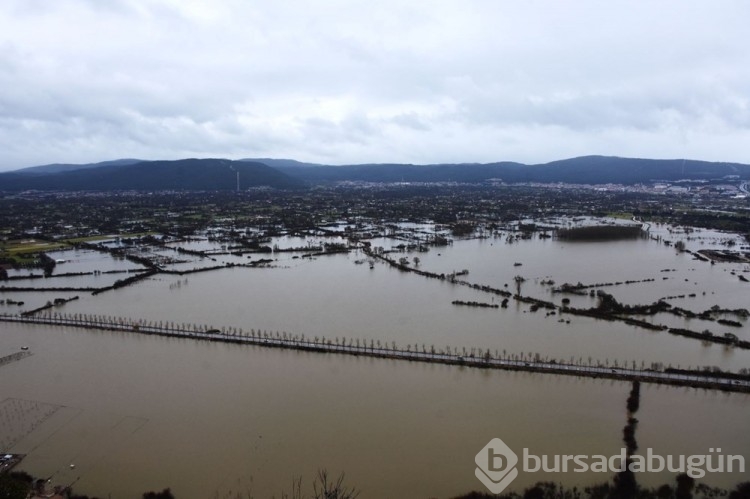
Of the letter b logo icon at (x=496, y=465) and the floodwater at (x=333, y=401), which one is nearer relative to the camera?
the letter b logo icon at (x=496, y=465)

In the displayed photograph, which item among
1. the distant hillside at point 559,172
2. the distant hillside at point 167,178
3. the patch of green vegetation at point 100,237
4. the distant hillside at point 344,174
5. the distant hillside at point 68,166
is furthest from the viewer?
the distant hillside at point 68,166

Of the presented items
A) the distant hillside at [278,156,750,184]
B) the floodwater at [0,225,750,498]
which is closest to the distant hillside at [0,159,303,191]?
the distant hillside at [278,156,750,184]

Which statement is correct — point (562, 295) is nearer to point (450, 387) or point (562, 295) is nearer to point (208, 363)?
point (450, 387)

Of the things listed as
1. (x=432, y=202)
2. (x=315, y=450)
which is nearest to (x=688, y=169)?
(x=432, y=202)

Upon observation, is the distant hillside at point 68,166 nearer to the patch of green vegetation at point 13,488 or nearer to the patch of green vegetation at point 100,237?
the patch of green vegetation at point 100,237

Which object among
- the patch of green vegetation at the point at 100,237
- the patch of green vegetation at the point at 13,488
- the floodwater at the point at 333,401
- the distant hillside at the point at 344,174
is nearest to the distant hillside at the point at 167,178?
the distant hillside at the point at 344,174
